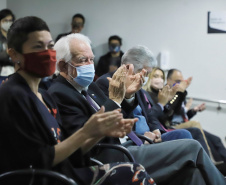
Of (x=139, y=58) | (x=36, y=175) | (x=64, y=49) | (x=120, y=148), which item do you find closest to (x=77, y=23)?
(x=139, y=58)

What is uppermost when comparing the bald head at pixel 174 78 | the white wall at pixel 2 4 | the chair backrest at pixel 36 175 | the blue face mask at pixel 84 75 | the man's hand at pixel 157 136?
the white wall at pixel 2 4

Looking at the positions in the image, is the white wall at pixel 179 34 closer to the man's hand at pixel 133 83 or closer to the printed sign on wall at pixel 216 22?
the printed sign on wall at pixel 216 22

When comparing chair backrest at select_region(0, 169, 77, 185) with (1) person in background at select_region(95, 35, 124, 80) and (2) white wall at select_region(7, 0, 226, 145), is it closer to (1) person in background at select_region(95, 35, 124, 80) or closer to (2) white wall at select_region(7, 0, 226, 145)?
(1) person in background at select_region(95, 35, 124, 80)

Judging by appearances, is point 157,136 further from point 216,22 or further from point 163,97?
point 216,22

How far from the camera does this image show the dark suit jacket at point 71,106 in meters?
2.02

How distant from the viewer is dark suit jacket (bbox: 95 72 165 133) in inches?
110

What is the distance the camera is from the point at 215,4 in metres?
5.82

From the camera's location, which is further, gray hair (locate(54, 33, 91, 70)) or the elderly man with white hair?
gray hair (locate(54, 33, 91, 70))

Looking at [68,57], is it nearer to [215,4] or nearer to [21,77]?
[21,77]

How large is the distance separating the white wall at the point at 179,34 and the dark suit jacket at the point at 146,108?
280 centimetres

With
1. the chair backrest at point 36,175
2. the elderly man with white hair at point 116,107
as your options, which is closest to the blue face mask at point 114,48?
the elderly man with white hair at point 116,107

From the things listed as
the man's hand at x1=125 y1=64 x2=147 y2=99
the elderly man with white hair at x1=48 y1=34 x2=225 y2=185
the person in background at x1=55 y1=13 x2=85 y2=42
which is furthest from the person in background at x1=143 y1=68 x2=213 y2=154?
the person in background at x1=55 y1=13 x2=85 y2=42

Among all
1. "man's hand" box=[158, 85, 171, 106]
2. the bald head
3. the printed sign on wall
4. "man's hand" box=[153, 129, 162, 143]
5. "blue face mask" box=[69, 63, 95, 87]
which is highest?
the printed sign on wall

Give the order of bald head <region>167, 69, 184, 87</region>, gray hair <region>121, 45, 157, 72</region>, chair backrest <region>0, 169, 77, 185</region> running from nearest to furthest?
1. chair backrest <region>0, 169, 77, 185</region>
2. gray hair <region>121, 45, 157, 72</region>
3. bald head <region>167, 69, 184, 87</region>
